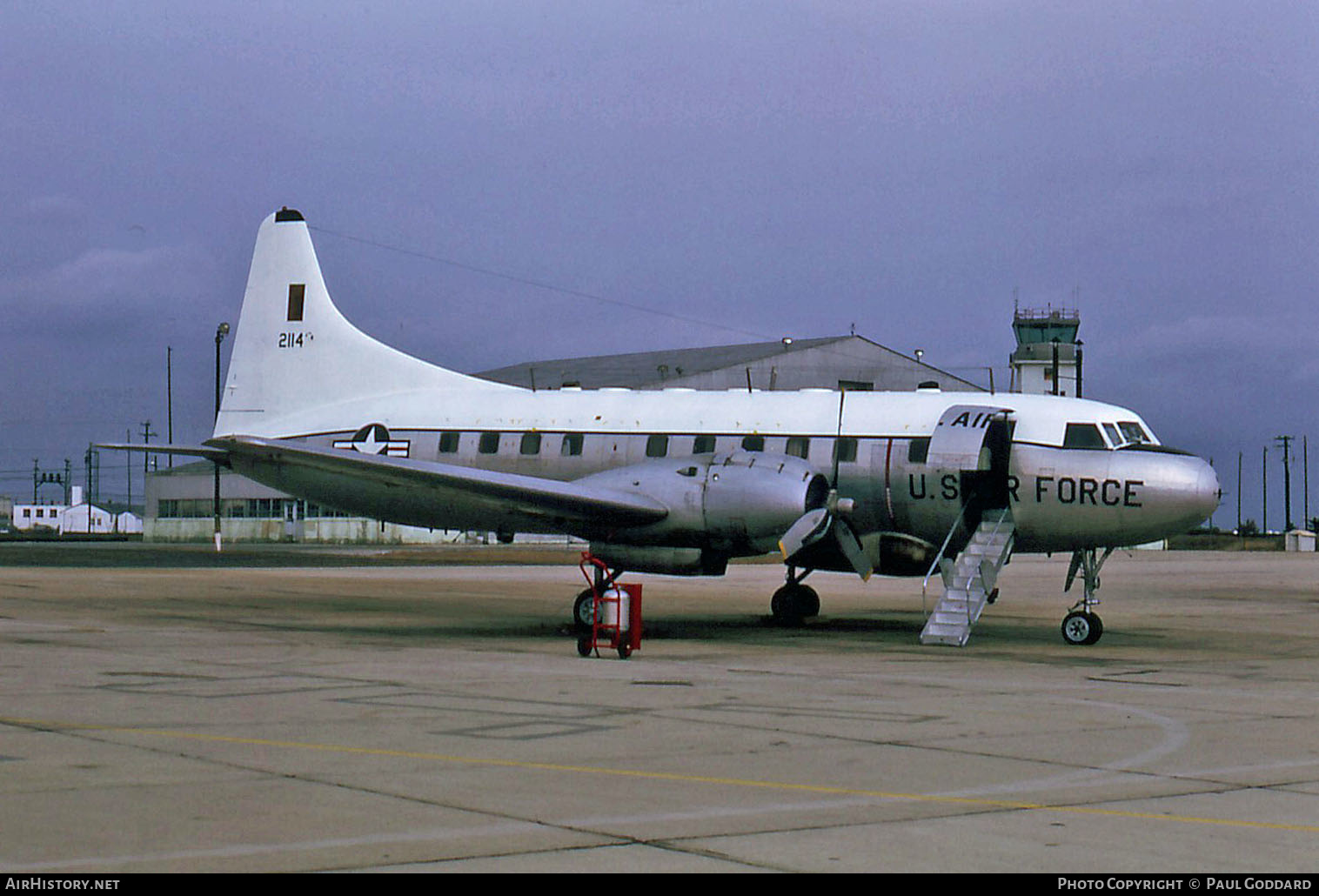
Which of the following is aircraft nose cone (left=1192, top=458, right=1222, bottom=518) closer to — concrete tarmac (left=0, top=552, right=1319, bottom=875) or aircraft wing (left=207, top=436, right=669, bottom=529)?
concrete tarmac (left=0, top=552, right=1319, bottom=875)

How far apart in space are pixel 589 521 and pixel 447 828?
48.8 ft

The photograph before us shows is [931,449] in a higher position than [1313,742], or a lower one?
higher

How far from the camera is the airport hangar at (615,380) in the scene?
273ft

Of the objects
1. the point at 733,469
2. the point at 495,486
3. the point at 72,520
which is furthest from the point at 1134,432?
the point at 72,520

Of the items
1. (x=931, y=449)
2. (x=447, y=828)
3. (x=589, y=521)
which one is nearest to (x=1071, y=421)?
(x=931, y=449)

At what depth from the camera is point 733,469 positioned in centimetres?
2238

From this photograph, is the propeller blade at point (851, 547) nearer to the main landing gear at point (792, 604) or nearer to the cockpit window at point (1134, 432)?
the main landing gear at point (792, 604)

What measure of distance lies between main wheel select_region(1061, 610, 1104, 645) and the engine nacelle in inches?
160

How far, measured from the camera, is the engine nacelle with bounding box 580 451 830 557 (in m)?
21.7

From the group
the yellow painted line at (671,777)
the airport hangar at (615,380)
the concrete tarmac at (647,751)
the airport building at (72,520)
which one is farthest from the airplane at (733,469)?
the airport building at (72,520)

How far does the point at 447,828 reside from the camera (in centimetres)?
788
